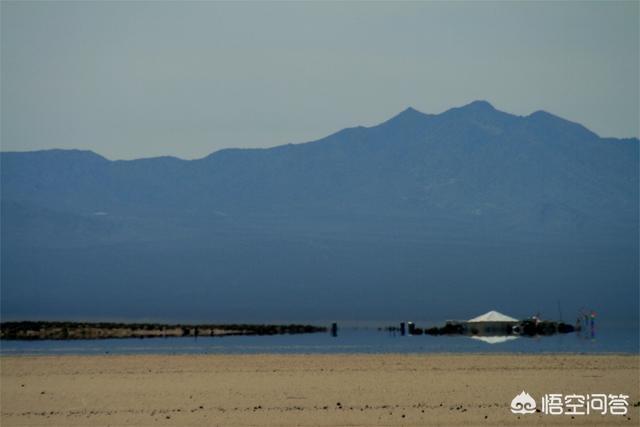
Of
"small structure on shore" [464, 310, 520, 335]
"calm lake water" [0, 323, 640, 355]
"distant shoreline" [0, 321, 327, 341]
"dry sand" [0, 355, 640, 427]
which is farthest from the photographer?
"small structure on shore" [464, 310, 520, 335]

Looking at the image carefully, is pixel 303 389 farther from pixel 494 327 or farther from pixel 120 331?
pixel 120 331

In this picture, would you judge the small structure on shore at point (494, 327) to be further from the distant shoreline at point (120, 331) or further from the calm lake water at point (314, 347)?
the calm lake water at point (314, 347)

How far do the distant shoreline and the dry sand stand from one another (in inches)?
1558

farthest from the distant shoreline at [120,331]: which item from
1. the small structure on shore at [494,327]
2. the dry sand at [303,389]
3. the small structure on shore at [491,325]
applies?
the dry sand at [303,389]

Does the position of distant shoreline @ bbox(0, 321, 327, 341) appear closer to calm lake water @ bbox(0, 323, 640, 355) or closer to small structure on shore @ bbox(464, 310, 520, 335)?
calm lake water @ bbox(0, 323, 640, 355)

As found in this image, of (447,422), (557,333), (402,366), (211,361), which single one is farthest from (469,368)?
(557,333)

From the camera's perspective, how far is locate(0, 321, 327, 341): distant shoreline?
7938 centimetres

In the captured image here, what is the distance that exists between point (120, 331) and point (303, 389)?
59.9 metres

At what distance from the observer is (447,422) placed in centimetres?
2155

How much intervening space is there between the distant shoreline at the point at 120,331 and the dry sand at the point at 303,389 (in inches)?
1558

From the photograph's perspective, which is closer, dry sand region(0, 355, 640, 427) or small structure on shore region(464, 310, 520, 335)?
dry sand region(0, 355, 640, 427)

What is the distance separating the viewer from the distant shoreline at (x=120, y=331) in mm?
79375

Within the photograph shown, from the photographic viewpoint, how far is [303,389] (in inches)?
1102

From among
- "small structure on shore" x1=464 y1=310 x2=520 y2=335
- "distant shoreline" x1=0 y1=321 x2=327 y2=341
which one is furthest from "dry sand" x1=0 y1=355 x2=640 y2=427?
"small structure on shore" x1=464 y1=310 x2=520 y2=335
